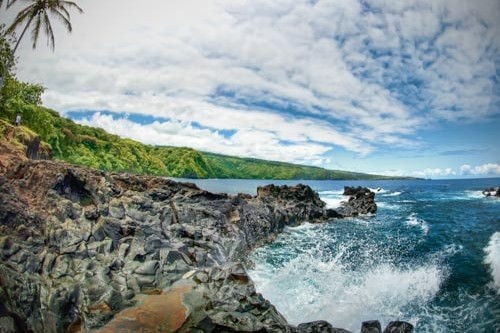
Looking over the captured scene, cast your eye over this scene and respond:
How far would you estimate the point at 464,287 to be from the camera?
20547 mm

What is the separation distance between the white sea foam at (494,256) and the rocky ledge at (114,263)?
1263 cm

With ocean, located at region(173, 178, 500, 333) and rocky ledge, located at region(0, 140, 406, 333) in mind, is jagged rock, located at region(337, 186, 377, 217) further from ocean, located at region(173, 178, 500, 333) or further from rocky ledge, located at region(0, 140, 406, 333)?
rocky ledge, located at region(0, 140, 406, 333)

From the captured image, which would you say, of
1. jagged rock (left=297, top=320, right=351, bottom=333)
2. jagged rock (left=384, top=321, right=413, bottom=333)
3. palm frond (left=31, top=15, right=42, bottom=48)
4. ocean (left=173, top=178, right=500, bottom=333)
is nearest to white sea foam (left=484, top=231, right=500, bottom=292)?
ocean (left=173, top=178, right=500, bottom=333)

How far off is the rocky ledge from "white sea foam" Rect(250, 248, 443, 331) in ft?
11.9

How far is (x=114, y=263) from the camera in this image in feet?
56.6

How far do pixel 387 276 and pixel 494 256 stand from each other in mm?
10503

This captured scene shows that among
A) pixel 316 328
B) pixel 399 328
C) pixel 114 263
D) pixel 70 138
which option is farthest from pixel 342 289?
pixel 70 138

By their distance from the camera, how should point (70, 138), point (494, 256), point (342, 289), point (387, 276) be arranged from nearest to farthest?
point (342, 289) < point (387, 276) < point (494, 256) < point (70, 138)

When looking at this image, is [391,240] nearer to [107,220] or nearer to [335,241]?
[335,241]

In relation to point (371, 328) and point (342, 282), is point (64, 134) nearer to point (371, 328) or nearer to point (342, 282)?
point (342, 282)

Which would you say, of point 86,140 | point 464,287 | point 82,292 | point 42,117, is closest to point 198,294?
point 82,292

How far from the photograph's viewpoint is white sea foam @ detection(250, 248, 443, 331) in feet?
57.6

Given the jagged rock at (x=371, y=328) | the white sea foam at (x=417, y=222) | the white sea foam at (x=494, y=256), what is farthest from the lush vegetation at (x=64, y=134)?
the white sea foam at (x=417, y=222)

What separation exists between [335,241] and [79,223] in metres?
25.2
